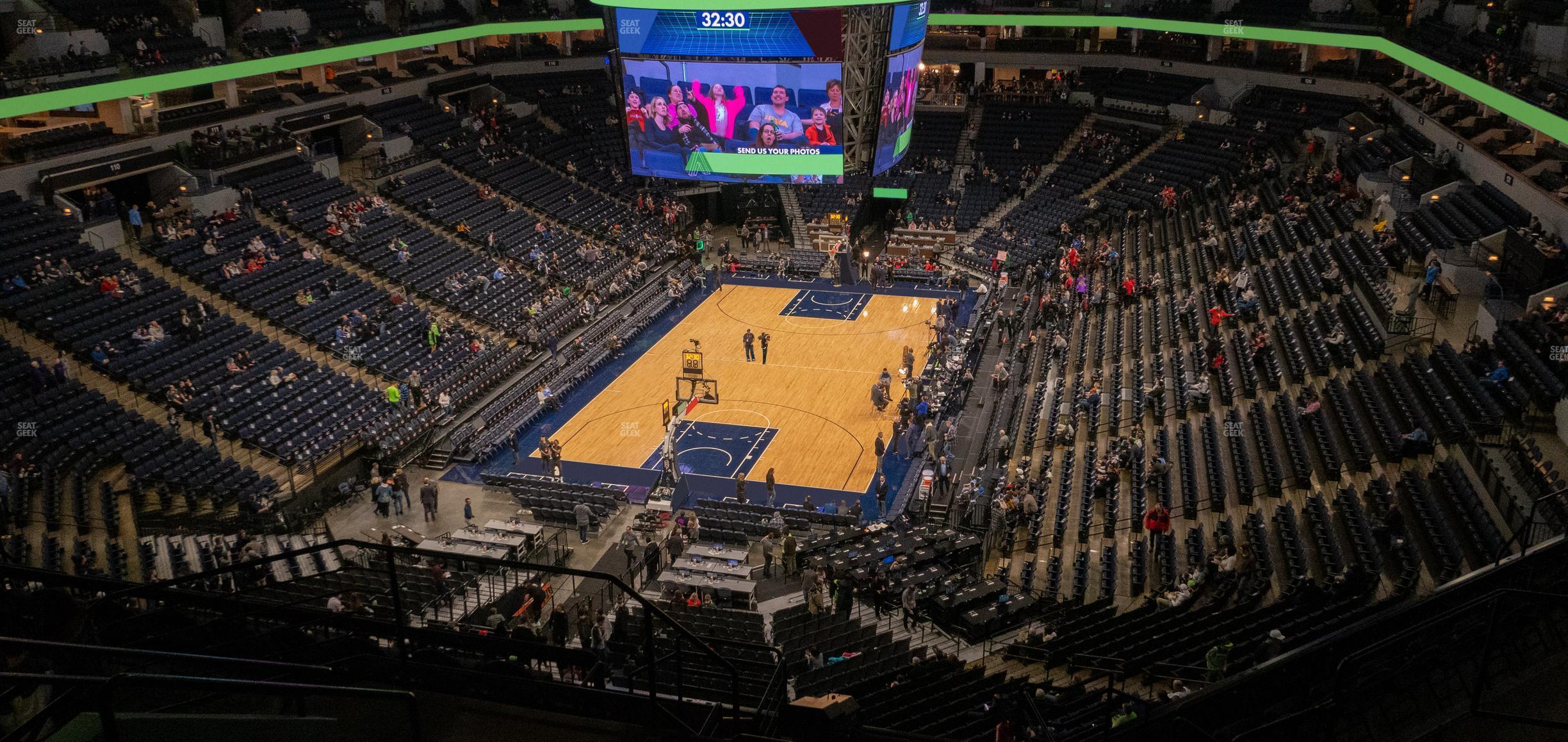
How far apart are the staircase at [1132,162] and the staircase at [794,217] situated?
11194 millimetres

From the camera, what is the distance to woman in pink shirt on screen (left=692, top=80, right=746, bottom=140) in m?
29.3

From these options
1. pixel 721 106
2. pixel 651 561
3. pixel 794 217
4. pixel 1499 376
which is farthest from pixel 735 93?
pixel 1499 376

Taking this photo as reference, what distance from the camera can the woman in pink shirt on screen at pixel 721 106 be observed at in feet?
96.2

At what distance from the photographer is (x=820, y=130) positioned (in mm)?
29547

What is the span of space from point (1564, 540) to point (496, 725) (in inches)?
362

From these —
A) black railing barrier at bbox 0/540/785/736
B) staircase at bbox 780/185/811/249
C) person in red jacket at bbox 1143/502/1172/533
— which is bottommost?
person in red jacket at bbox 1143/502/1172/533

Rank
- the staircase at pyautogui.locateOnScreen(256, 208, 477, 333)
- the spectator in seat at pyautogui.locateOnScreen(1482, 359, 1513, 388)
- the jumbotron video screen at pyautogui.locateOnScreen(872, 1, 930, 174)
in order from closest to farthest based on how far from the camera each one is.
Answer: the spectator in seat at pyautogui.locateOnScreen(1482, 359, 1513, 388), the jumbotron video screen at pyautogui.locateOnScreen(872, 1, 930, 174), the staircase at pyautogui.locateOnScreen(256, 208, 477, 333)

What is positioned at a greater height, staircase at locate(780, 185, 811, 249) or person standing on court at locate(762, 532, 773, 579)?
staircase at locate(780, 185, 811, 249)

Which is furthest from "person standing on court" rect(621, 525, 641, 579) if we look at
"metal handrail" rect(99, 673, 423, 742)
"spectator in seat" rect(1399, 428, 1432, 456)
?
"metal handrail" rect(99, 673, 423, 742)

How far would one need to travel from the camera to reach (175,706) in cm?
639

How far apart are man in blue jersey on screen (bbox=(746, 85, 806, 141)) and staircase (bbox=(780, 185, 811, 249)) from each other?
49.7 feet

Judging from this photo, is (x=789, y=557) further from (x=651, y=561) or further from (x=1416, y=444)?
(x=1416, y=444)

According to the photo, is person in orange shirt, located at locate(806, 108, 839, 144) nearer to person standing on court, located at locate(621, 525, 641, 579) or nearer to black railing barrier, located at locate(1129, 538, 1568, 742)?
person standing on court, located at locate(621, 525, 641, 579)

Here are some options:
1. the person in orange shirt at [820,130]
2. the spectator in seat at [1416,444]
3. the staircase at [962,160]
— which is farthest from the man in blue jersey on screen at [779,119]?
the staircase at [962,160]
